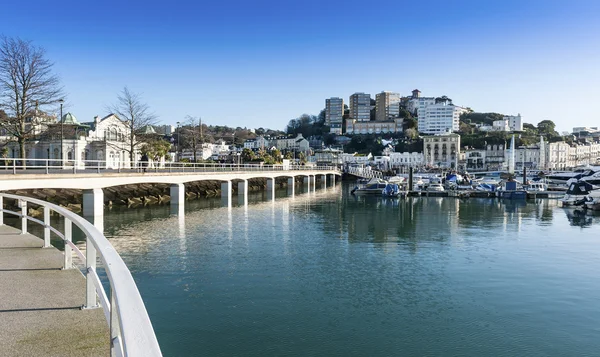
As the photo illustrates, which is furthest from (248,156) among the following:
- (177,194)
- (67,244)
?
(67,244)

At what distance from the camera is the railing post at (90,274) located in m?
5.58

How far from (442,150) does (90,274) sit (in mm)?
193042

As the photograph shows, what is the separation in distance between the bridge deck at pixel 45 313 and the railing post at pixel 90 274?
0.14 meters

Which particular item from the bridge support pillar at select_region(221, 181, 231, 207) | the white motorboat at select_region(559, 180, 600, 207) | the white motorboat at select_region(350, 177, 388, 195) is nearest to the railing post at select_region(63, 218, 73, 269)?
the bridge support pillar at select_region(221, 181, 231, 207)

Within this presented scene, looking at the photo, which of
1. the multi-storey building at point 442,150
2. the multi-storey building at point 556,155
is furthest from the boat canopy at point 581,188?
the multi-storey building at point 556,155

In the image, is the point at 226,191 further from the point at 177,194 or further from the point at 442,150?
the point at 442,150

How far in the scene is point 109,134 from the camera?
75.1m

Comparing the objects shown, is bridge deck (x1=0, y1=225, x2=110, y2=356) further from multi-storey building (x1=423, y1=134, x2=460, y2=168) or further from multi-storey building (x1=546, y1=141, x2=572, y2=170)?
multi-storey building (x1=546, y1=141, x2=572, y2=170)

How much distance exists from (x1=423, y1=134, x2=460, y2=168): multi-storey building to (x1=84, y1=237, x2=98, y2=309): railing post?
187896 mm

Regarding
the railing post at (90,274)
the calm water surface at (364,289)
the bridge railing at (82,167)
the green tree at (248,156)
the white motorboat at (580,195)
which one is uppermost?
the green tree at (248,156)

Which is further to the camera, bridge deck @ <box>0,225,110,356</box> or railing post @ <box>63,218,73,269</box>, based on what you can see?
railing post @ <box>63,218,73,269</box>

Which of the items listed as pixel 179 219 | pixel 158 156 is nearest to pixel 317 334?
pixel 179 219

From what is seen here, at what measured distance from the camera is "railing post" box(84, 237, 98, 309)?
5578 mm

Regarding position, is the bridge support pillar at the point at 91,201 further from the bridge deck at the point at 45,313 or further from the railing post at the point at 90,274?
the railing post at the point at 90,274
